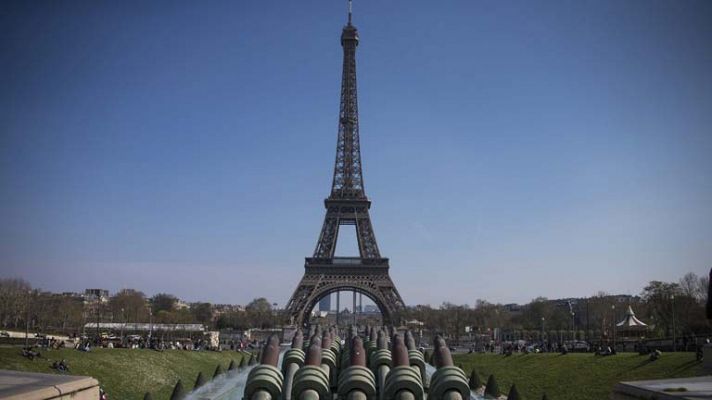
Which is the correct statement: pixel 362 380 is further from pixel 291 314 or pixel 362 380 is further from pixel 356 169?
pixel 356 169

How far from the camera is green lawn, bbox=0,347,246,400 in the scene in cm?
3195

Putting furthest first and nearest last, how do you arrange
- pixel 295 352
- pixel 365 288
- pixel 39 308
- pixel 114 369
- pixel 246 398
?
1. pixel 365 288
2. pixel 39 308
3. pixel 114 369
4. pixel 295 352
5. pixel 246 398

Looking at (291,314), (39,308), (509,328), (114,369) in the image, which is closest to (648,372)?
(114,369)

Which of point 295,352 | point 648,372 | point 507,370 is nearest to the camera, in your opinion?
point 295,352

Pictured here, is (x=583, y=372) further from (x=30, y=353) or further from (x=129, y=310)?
(x=129, y=310)

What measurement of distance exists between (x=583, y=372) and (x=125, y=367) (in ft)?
91.3

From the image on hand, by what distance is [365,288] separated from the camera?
302 ft

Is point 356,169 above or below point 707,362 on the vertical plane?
above

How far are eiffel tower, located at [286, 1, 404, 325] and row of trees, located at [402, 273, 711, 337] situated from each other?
21.8 ft

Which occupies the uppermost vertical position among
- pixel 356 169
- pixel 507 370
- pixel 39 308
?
pixel 356 169

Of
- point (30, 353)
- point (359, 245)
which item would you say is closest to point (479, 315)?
point (359, 245)

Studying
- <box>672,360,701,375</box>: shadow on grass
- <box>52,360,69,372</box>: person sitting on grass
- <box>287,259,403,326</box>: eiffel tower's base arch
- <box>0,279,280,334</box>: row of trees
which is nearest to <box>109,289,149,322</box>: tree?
<box>0,279,280,334</box>: row of trees

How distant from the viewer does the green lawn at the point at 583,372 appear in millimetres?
30969

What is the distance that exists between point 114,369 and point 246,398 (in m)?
21.5
